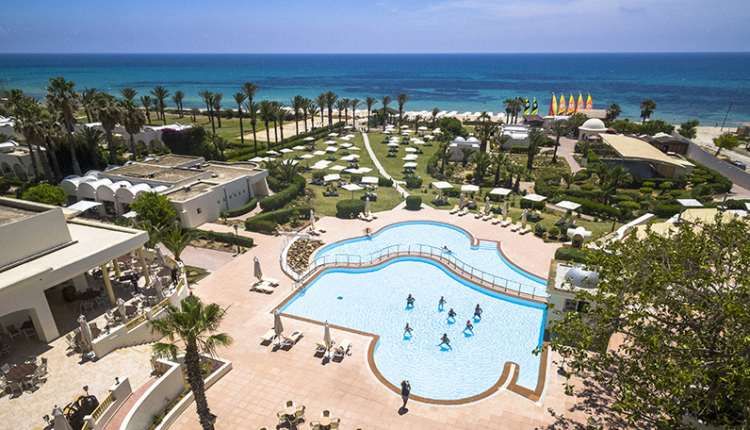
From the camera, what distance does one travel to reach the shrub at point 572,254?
26.2 metres

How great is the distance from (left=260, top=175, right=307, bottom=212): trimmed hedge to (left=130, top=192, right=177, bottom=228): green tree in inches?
351

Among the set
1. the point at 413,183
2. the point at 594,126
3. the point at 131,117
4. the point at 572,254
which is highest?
the point at 131,117

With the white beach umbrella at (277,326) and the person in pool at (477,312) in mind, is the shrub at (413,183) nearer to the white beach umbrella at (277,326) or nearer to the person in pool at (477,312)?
the person in pool at (477,312)

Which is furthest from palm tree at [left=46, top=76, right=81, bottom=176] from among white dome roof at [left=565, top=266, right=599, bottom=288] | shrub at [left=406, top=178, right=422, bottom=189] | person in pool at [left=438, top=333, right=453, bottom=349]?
white dome roof at [left=565, top=266, right=599, bottom=288]

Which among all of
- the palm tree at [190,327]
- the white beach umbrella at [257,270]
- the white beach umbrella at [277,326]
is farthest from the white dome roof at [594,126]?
the palm tree at [190,327]

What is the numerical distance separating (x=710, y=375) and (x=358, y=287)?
18043 millimetres

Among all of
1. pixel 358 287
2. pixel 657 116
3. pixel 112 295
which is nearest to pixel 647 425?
pixel 358 287

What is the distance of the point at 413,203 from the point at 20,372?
30.6 meters

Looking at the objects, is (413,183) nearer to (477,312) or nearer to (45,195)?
(477,312)

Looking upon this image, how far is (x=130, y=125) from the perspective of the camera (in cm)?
4525

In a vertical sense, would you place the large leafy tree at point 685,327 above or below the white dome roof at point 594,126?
above

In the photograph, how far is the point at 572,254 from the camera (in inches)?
1045

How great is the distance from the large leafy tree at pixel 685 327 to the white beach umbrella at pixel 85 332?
60.6 feet

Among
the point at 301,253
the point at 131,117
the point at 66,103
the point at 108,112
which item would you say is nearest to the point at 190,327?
the point at 301,253
